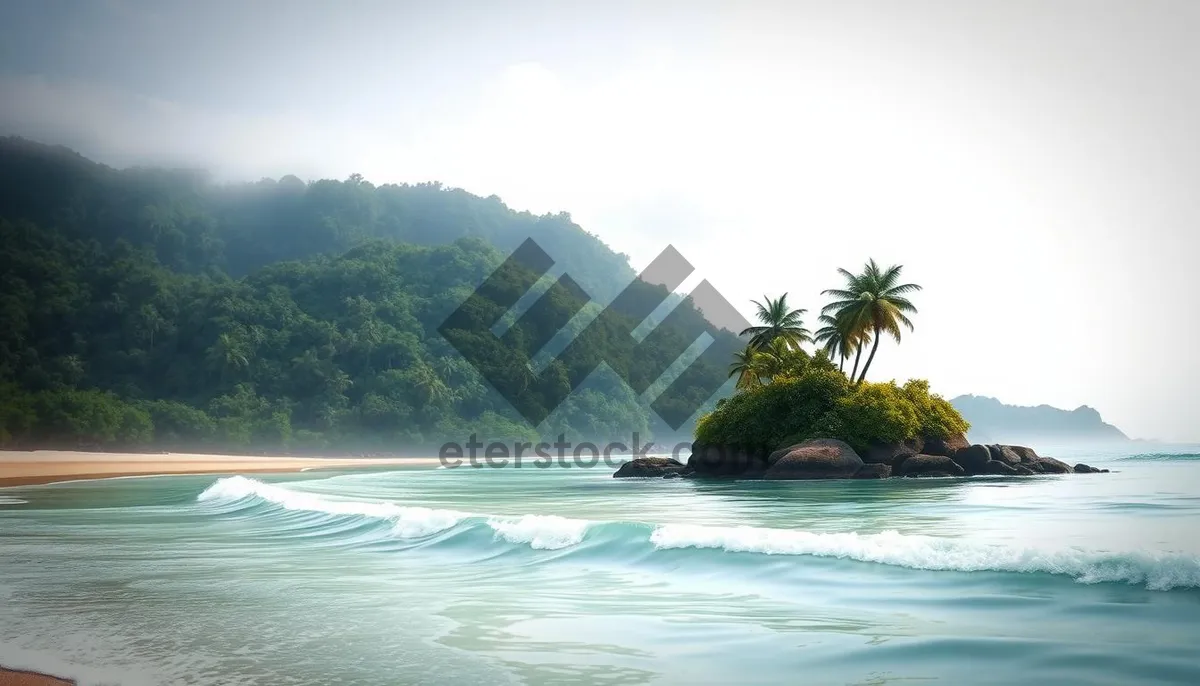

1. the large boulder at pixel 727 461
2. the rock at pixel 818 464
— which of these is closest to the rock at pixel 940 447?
the rock at pixel 818 464

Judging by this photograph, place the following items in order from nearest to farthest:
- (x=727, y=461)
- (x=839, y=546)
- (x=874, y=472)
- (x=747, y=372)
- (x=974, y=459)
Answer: (x=839, y=546)
(x=874, y=472)
(x=974, y=459)
(x=727, y=461)
(x=747, y=372)

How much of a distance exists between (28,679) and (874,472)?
37.3 meters

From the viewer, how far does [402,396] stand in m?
103

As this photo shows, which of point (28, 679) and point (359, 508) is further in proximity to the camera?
point (359, 508)

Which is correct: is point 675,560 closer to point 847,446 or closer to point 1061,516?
point 1061,516

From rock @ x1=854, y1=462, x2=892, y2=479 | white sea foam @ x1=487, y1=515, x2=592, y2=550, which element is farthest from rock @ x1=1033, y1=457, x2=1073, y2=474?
white sea foam @ x1=487, y1=515, x2=592, y2=550

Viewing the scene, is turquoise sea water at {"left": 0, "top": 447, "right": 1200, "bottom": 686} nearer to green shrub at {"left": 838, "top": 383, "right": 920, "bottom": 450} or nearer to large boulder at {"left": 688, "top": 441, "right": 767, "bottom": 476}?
green shrub at {"left": 838, "top": 383, "right": 920, "bottom": 450}

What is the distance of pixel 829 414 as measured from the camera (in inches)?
1714

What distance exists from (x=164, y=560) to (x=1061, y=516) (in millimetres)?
16766

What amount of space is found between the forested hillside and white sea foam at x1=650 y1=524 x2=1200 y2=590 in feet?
258

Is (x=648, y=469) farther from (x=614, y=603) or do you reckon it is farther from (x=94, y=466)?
(x=614, y=603)

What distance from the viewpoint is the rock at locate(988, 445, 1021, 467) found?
41.8m

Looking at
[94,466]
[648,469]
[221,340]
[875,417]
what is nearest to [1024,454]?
[875,417]

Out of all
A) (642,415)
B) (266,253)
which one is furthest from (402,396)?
Result: (266,253)
